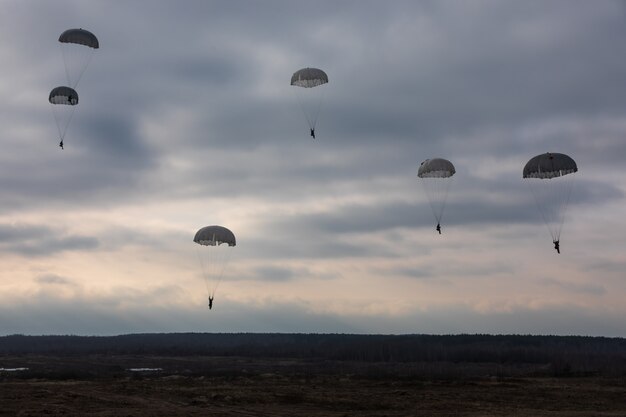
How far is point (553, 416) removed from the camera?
47781 millimetres

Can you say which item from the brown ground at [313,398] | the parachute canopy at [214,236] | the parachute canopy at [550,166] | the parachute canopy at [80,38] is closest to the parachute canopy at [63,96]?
the parachute canopy at [80,38]

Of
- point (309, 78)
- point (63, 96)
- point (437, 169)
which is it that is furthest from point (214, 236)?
point (437, 169)

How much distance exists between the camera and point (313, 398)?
200ft

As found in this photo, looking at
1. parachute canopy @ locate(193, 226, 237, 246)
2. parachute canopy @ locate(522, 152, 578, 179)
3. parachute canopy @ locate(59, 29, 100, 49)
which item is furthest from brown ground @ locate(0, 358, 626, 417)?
parachute canopy @ locate(59, 29, 100, 49)

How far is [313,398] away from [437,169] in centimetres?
2253

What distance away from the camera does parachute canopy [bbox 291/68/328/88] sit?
63.3 metres

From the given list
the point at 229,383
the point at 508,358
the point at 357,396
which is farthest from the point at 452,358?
the point at 357,396

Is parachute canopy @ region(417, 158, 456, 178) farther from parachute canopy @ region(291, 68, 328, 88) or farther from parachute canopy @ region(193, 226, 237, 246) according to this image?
parachute canopy @ region(193, 226, 237, 246)

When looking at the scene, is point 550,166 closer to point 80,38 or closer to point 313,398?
point 313,398

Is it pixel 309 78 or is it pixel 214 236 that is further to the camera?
pixel 214 236

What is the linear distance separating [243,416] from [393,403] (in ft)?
46.5

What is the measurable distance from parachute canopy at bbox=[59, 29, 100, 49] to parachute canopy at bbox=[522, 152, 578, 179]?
39.1 metres

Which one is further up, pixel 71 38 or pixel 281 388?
pixel 71 38

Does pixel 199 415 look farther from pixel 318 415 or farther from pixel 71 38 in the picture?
pixel 71 38
